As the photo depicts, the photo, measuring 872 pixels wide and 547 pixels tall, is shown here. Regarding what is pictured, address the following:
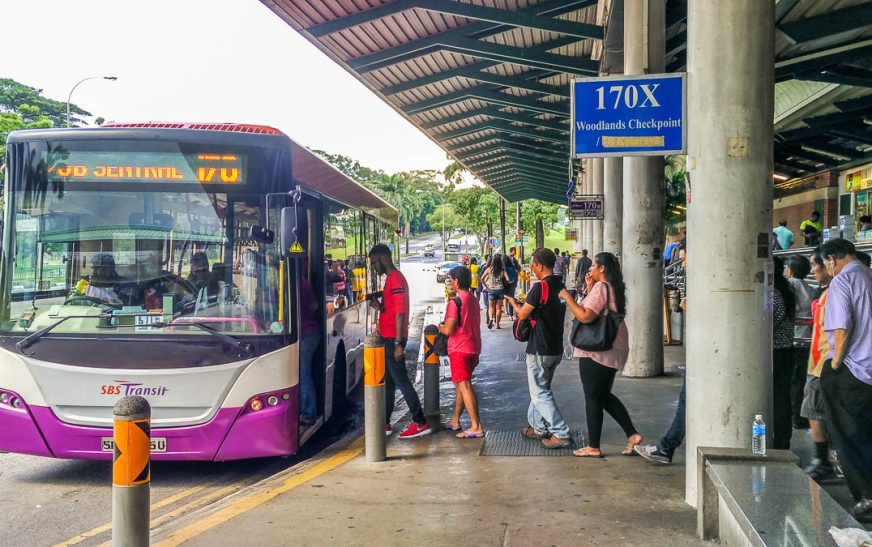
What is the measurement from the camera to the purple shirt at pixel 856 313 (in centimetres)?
561

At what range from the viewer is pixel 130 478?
4.59 metres

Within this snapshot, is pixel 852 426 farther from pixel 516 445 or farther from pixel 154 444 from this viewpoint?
pixel 154 444

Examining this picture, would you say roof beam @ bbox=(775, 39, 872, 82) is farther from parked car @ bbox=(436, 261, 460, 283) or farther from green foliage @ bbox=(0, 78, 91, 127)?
green foliage @ bbox=(0, 78, 91, 127)

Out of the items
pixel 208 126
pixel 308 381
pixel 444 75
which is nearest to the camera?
pixel 208 126

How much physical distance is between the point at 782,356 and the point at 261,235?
4.37 meters

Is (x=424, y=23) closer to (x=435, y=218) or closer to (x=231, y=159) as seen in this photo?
(x=231, y=159)

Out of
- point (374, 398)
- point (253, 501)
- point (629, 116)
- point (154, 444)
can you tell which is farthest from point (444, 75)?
point (253, 501)

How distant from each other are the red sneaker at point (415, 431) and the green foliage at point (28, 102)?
64479 millimetres

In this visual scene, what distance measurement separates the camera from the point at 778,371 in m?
7.00

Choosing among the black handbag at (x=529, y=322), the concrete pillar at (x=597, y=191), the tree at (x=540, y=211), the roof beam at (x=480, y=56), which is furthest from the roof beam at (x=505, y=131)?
the tree at (x=540, y=211)

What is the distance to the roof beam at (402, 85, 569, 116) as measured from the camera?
853 inches

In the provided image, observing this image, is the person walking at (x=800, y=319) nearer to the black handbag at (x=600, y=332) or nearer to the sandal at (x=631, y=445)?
the sandal at (x=631, y=445)

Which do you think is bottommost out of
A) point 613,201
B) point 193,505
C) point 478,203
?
point 193,505

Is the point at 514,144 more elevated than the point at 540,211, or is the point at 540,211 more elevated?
the point at 540,211
